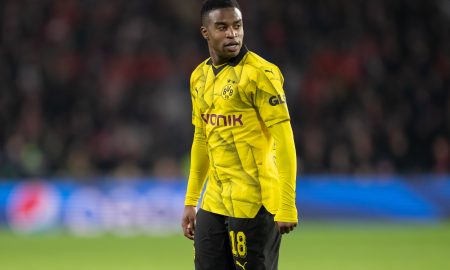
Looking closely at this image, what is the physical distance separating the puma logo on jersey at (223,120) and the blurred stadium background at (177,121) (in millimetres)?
6541

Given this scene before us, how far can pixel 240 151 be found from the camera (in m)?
5.12

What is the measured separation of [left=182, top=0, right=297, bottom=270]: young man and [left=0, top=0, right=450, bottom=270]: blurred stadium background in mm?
6469

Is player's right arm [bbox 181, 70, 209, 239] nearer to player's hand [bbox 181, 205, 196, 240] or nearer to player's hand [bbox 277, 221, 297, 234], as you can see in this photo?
player's hand [bbox 181, 205, 196, 240]

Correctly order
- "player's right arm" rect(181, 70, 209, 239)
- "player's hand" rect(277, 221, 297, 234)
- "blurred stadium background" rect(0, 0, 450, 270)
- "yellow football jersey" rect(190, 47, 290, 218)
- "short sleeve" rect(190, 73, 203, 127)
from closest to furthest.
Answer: "player's hand" rect(277, 221, 297, 234)
"yellow football jersey" rect(190, 47, 290, 218)
"short sleeve" rect(190, 73, 203, 127)
"player's right arm" rect(181, 70, 209, 239)
"blurred stadium background" rect(0, 0, 450, 270)

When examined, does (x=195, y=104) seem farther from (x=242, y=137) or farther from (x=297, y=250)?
(x=297, y=250)

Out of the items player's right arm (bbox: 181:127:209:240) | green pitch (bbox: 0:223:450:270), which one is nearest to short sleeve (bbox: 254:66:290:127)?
player's right arm (bbox: 181:127:209:240)

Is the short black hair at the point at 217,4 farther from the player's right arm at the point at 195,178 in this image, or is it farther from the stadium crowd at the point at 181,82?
the stadium crowd at the point at 181,82

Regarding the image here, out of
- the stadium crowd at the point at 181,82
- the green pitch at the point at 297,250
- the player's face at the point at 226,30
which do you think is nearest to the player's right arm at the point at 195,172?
the player's face at the point at 226,30

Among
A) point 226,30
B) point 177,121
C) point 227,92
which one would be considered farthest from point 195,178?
point 177,121

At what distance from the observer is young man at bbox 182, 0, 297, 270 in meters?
→ 4.93

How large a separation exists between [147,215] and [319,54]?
5.39 m

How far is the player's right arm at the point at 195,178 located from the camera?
5.52 metres

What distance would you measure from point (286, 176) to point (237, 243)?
0.49 m

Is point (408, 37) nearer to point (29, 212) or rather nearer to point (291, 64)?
point (291, 64)
